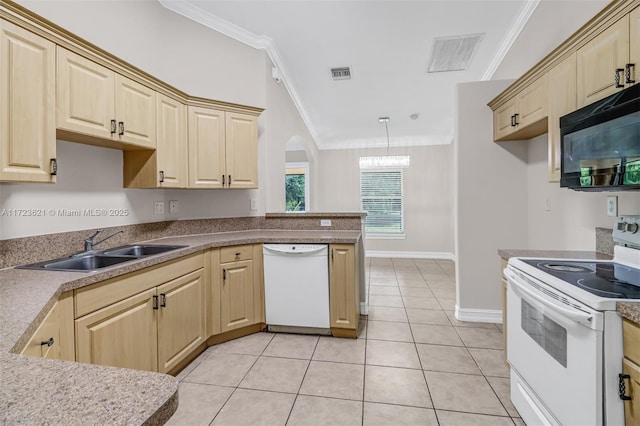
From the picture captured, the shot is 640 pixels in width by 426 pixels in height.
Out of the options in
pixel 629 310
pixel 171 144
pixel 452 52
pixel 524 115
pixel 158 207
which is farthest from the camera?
pixel 452 52

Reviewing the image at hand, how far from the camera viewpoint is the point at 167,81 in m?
Result: 2.78

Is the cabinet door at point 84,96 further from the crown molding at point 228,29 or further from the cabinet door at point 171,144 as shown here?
the crown molding at point 228,29

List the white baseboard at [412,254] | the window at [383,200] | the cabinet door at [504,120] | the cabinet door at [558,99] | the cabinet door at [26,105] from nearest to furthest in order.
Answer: the cabinet door at [26,105]
the cabinet door at [558,99]
the cabinet door at [504,120]
the white baseboard at [412,254]
the window at [383,200]

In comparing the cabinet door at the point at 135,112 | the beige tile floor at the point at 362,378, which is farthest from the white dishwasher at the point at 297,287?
the cabinet door at the point at 135,112

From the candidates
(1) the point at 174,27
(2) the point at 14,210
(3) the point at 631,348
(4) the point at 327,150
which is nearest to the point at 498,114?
(3) the point at 631,348

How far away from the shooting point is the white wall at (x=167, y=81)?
6.19ft

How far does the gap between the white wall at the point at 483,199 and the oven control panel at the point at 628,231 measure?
1347 millimetres

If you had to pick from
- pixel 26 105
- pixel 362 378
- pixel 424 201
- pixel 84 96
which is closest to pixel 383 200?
pixel 424 201

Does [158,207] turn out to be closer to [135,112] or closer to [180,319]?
[135,112]

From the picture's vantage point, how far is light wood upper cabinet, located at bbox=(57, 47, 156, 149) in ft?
5.46

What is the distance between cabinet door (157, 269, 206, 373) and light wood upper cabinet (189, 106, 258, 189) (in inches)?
35.2

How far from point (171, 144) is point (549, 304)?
269 centimetres

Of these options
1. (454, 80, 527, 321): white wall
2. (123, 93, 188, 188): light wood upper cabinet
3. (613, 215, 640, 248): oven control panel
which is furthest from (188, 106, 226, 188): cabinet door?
(613, 215, 640, 248): oven control panel

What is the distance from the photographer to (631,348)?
1027 mm
